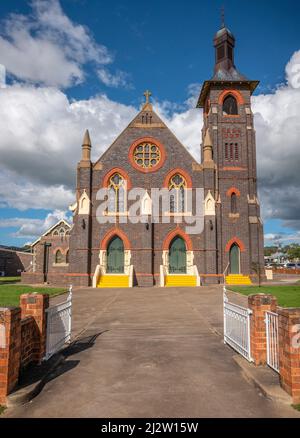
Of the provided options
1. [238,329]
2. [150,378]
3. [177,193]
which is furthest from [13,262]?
[150,378]

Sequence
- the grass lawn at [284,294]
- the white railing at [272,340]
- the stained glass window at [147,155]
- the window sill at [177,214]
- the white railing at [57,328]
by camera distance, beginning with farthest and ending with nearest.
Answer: the stained glass window at [147,155] → the window sill at [177,214] → the grass lawn at [284,294] → the white railing at [57,328] → the white railing at [272,340]

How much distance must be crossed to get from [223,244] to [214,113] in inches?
448

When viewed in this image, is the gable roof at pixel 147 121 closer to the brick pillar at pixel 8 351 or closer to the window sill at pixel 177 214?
the window sill at pixel 177 214

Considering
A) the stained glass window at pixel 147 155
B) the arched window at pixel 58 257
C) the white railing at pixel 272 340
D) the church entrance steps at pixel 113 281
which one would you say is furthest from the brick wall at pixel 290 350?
the arched window at pixel 58 257

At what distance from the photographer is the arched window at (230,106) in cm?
3147

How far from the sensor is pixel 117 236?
91.5ft

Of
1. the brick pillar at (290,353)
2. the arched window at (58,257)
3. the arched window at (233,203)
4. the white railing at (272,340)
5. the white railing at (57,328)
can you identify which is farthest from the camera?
the arched window at (58,257)

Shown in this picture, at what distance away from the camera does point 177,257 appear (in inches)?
1093

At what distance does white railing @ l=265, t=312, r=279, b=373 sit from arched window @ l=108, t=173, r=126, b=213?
73.7ft

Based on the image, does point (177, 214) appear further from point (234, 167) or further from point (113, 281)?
point (113, 281)

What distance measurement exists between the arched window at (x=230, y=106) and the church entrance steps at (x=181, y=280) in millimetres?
14994

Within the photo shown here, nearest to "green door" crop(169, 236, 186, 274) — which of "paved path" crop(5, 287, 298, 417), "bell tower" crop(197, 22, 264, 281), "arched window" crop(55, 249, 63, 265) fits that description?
"bell tower" crop(197, 22, 264, 281)
